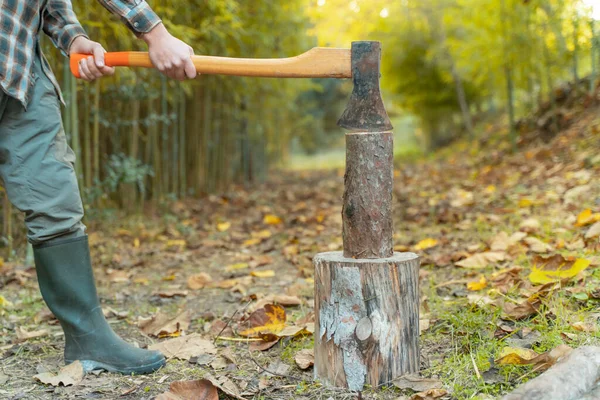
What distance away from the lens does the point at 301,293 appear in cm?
295

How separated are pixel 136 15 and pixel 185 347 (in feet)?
3.90

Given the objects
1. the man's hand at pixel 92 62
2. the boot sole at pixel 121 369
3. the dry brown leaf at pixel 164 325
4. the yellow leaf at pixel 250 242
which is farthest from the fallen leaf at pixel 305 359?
the yellow leaf at pixel 250 242

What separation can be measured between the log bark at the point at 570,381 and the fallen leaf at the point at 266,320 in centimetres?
109

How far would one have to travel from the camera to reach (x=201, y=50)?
5.75 meters

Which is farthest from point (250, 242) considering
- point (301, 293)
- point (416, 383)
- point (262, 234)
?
point (416, 383)

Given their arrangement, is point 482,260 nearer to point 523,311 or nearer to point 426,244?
point 426,244

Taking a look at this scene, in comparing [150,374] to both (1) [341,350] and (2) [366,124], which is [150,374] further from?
(2) [366,124]

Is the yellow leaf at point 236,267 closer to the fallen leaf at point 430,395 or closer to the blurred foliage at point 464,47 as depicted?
the fallen leaf at point 430,395

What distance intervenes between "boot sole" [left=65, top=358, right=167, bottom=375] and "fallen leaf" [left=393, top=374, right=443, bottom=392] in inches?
32.2

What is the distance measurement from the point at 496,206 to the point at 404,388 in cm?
318

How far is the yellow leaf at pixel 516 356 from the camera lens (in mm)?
1790

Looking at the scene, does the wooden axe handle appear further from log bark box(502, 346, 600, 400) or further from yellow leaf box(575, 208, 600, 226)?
yellow leaf box(575, 208, 600, 226)

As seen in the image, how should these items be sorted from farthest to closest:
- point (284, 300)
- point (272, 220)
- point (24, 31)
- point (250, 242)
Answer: point (272, 220)
point (250, 242)
point (284, 300)
point (24, 31)

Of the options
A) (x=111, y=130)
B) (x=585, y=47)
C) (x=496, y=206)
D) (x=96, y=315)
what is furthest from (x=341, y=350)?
(x=585, y=47)
